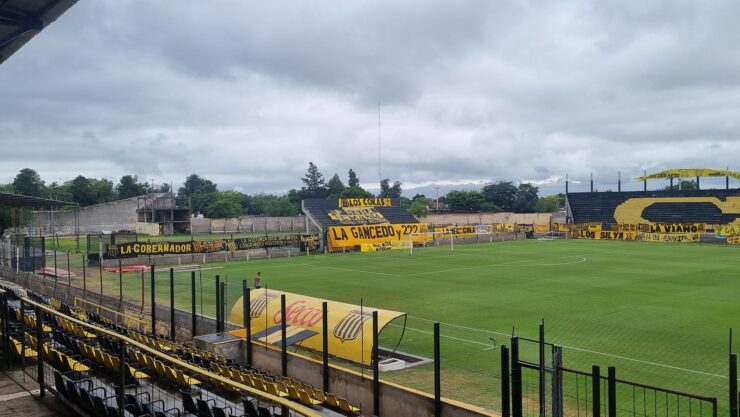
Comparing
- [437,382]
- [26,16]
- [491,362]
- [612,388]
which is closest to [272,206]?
[491,362]

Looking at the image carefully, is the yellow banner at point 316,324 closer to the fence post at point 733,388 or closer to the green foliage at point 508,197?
the fence post at point 733,388

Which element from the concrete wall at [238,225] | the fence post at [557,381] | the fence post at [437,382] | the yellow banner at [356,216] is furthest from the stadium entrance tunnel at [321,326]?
the concrete wall at [238,225]

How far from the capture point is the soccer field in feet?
50.0

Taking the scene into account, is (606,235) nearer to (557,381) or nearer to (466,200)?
(466,200)

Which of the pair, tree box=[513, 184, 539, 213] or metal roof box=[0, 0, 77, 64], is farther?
tree box=[513, 184, 539, 213]

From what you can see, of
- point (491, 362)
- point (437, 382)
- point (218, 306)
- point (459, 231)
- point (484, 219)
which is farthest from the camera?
point (484, 219)

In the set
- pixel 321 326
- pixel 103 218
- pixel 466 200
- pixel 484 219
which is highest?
pixel 466 200

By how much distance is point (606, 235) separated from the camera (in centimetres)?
7106

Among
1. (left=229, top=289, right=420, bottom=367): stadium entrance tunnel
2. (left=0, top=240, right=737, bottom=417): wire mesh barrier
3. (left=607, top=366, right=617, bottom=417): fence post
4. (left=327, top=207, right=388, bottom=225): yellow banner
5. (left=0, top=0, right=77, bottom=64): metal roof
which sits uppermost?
(left=0, top=0, right=77, bottom=64): metal roof

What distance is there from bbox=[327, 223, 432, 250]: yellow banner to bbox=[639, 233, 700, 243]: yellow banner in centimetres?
2447

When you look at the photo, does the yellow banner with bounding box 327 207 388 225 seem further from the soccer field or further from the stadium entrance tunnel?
the stadium entrance tunnel

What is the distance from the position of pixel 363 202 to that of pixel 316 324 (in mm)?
54786

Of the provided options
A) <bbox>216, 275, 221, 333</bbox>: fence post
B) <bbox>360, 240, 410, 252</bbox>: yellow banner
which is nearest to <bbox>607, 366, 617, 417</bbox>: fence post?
<bbox>216, 275, 221, 333</bbox>: fence post

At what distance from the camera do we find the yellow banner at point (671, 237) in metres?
63.6
